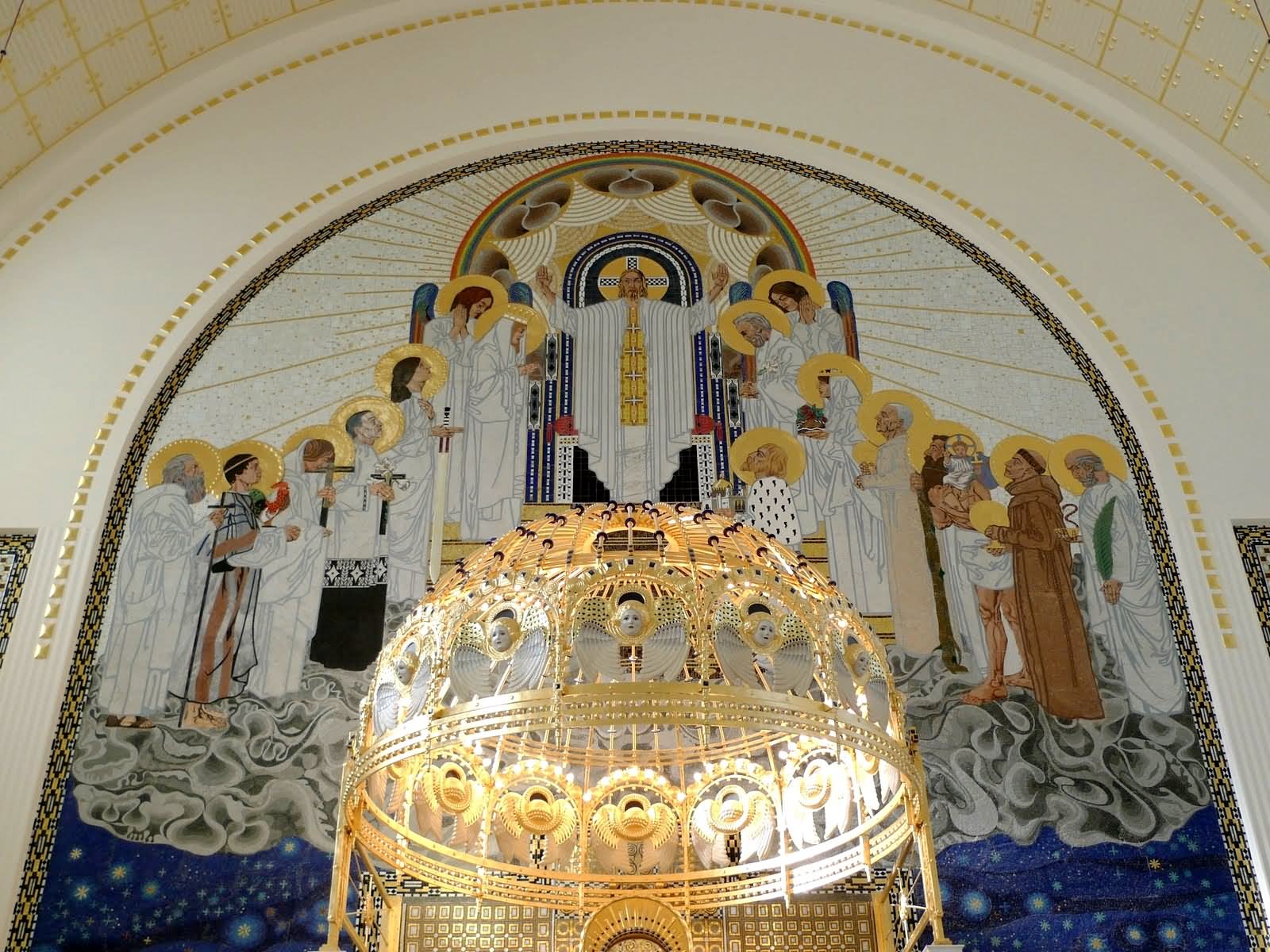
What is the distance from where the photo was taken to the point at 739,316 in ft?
29.5

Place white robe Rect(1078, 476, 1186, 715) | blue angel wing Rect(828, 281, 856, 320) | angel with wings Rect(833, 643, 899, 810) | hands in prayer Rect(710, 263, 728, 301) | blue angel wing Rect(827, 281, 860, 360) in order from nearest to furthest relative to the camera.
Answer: angel with wings Rect(833, 643, 899, 810) < white robe Rect(1078, 476, 1186, 715) < blue angel wing Rect(827, 281, 860, 360) < blue angel wing Rect(828, 281, 856, 320) < hands in prayer Rect(710, 263, 728, 301)

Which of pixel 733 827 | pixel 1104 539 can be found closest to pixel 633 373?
pixel 1104 539

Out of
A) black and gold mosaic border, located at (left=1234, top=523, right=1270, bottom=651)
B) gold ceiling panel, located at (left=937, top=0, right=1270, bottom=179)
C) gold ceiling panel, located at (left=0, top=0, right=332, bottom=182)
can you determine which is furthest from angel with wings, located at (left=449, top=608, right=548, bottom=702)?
gold ceiling panel, located at (left=937, top=0, right=1270, bottom=179)

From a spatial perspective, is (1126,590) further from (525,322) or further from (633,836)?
(525,322)

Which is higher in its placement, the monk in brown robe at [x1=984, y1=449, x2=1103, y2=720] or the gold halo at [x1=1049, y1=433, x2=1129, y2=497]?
the gold halo at [x1=1049, y1=433, x2=1129, y2=497]

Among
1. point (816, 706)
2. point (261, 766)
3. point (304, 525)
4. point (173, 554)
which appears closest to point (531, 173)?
point (304, 525)

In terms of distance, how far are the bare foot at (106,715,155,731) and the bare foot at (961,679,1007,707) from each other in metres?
4.72

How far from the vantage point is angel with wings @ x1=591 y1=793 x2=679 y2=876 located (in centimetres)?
668

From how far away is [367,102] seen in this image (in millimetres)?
9203

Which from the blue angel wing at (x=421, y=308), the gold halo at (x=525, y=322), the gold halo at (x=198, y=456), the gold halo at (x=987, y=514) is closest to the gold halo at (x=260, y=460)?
the gold halo at (x=198, y=456)

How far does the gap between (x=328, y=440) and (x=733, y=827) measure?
373 cm

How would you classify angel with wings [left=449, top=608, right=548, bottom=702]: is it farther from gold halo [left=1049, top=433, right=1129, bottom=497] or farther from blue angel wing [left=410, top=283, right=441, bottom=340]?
gold halo [left=1049, top=433, right=1129, bottom=497]

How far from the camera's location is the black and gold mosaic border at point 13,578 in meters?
7.20

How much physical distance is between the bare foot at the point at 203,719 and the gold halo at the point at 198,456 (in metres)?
1.48
